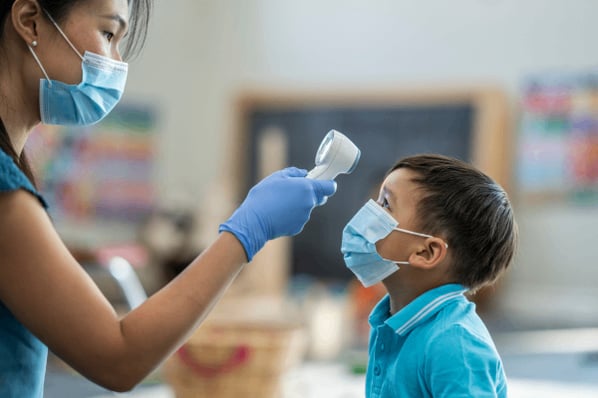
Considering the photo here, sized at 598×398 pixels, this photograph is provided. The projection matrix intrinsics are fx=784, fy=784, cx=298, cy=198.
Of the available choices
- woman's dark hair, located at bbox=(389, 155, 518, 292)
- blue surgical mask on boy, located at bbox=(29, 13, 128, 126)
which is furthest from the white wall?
blue surgical mask on boy, located at bbox=(29, 13, 128, 126)

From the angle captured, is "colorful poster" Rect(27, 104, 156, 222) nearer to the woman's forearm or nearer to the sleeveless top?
the sleeveless top

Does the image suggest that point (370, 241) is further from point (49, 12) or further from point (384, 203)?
point (49, 12)

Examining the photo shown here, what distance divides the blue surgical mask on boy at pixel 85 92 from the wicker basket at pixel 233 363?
125 centimetres

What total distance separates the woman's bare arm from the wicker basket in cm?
142

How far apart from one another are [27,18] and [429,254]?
2.56 feet

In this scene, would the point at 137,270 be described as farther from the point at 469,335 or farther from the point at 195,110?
the point at 469,335

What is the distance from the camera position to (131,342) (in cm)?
102

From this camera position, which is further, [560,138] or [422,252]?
[560,138]

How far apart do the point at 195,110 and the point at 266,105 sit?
0.66m

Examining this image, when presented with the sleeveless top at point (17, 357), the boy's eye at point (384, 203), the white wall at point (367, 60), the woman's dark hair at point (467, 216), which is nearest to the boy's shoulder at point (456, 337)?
the woman's dark hair at point (467, 216)

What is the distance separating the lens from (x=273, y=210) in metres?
1.18

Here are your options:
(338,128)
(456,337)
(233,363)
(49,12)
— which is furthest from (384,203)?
(338,128)

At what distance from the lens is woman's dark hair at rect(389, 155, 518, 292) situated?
4.60 ft

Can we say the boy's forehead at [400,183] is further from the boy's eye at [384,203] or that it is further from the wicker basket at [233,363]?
the wicker basket at [233,363]
